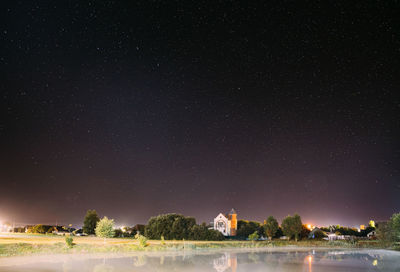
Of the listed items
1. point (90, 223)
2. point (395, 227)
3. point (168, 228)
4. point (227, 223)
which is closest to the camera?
point (395, 227)

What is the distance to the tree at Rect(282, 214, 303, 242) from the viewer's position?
97.2m

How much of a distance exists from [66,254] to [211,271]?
19.4m

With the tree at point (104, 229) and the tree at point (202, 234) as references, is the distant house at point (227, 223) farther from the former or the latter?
the tree at point (104, 229)

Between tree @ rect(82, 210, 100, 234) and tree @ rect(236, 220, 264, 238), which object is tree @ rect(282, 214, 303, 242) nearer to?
tree @ rect(236, 220, 264, 238)

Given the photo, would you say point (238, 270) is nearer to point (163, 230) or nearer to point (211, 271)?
point (211, 271)

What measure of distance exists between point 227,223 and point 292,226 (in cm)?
2278

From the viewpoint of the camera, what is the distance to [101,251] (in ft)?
154

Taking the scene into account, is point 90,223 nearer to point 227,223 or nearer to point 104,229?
point 104,229

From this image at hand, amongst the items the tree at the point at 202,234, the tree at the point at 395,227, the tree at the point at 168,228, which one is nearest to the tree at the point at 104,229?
the tree at the point at 168,228

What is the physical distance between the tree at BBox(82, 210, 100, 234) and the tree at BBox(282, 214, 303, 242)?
162 feet

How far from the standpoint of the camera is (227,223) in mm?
112938

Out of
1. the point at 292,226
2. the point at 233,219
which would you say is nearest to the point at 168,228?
the point at 292,226

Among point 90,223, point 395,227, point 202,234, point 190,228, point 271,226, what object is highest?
point 395,227

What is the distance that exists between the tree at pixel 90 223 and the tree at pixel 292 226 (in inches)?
1950
